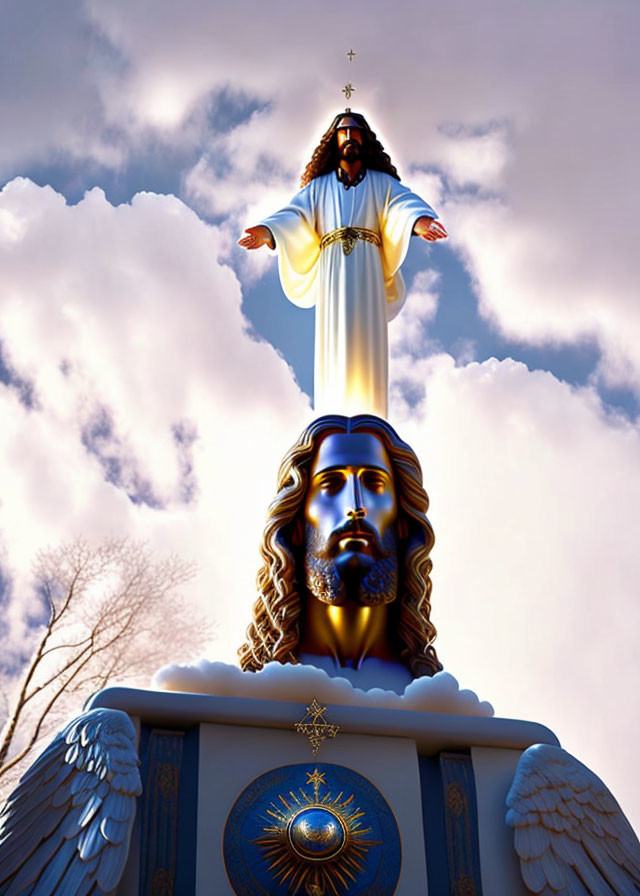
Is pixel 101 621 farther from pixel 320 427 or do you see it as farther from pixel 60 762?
pixel 60 762

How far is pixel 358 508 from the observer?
25.9ft

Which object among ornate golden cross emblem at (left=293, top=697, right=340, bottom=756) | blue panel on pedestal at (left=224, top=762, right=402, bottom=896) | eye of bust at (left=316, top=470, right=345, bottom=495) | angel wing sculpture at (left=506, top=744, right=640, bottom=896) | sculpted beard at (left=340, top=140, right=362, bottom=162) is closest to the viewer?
blue panel on pedestal at (left=224, top=762, right=402, bottom=896)

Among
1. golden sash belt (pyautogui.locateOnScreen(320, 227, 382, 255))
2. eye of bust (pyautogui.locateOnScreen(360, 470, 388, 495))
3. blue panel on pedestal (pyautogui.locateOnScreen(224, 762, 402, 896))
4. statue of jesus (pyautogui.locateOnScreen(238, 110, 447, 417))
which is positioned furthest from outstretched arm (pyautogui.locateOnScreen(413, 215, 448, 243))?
blue panel on pedestal (pyautogui.locateOnScreen(224, 762, 402, 896))

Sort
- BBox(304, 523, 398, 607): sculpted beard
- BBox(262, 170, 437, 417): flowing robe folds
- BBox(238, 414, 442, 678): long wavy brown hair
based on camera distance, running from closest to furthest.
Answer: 1. BBox(304, 523, 398, 607): sculpted beard
2. BBox(238, 414, 442, 678): long wavy brown hair
3. BBox(262, 170, 437, 417): flowing robe folds

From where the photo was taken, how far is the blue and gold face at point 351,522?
7.79m

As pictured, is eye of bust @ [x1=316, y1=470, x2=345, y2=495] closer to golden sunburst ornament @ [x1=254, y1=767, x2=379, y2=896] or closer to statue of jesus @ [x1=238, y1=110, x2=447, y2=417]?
statue of jesus @ [x1=238, y1=110, x2=447, y2=417]

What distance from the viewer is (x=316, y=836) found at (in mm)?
6172

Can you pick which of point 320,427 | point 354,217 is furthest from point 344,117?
point 320,427

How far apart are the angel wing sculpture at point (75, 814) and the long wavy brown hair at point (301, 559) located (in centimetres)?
179

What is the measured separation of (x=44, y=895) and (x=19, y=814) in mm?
Answer: 451

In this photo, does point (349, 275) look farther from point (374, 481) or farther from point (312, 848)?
point (312, 848)

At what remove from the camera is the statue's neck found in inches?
311

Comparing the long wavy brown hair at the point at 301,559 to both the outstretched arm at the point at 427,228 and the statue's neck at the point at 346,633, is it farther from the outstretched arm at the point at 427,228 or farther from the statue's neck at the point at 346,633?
the outstretched arm at the point at 427,228

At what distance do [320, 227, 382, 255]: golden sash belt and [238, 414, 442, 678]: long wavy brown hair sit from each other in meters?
1.65
